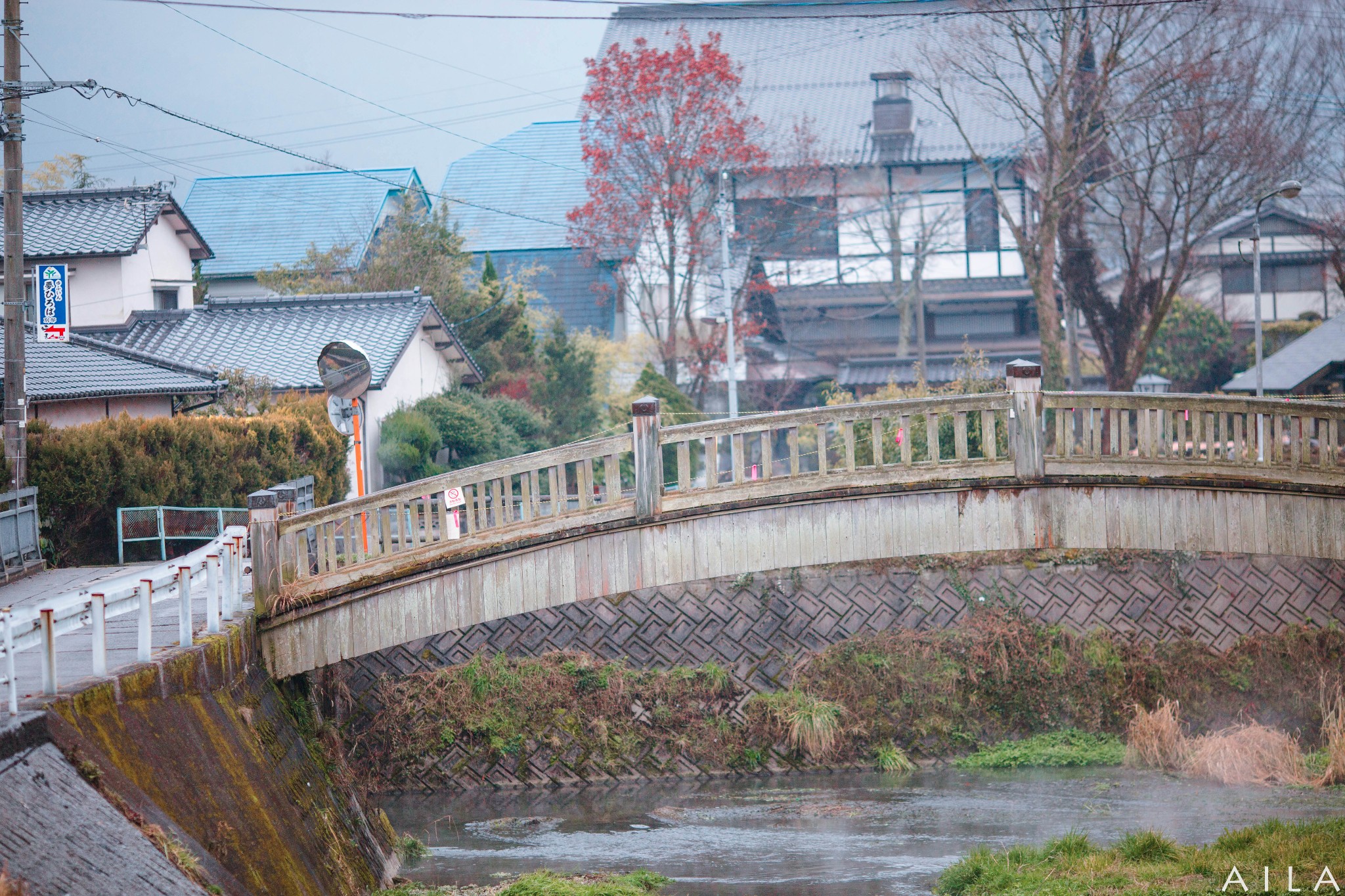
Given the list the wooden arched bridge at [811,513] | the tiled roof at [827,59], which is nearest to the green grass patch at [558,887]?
the wooden arched bridge at [811,513]

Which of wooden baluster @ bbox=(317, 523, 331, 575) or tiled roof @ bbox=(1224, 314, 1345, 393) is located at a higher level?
tiled roof @ bbox=(1224, 314, 1345, 393)

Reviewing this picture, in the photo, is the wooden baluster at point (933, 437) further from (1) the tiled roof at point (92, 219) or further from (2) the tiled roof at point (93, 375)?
(1) the tiled roof at point (92, 219)

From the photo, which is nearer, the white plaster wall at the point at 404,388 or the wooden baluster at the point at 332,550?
the wooden baluster at the point at 332,550

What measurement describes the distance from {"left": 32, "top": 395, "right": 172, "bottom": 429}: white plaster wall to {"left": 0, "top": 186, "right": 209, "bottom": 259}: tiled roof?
257 inches

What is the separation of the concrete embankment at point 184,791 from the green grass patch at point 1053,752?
29.2ft

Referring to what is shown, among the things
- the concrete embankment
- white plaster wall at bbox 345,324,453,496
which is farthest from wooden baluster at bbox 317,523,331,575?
white plaster wall at bbox 345,324,453,496

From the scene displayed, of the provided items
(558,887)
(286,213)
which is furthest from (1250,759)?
(286,213)

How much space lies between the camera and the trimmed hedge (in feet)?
49.9

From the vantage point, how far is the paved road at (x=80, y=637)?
7.58 metres

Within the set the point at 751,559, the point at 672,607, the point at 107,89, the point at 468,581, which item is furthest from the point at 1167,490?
the point at 107,89

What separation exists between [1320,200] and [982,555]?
20.5 meters

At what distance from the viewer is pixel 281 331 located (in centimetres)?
2420

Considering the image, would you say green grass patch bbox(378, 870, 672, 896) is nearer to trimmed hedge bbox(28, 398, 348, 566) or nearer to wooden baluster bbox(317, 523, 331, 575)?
wooden baluster bbox(317, 523, 331, 575)

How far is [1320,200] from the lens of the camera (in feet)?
103
